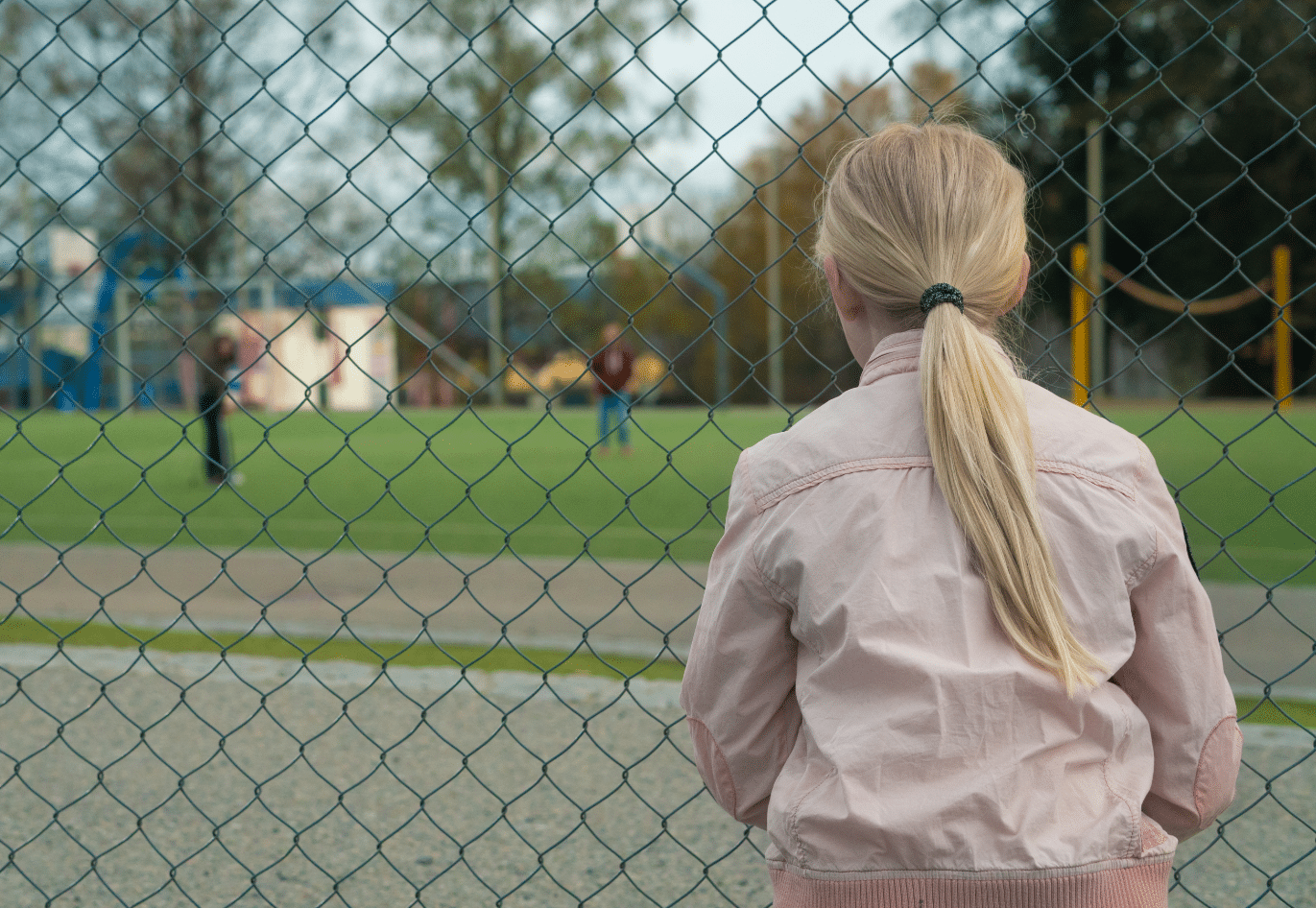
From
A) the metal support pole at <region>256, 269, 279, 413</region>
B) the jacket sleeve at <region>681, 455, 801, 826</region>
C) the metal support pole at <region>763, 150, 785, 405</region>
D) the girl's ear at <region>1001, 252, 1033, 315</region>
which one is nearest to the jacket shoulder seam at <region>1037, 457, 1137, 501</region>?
the girl's ear at <region>1001, 252, 1033, 315</region>

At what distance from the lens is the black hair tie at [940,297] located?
142cm

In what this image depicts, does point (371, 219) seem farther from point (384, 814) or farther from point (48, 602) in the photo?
point (384, 814)

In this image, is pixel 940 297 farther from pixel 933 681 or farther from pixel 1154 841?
pixel 1154 841

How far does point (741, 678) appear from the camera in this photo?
57.5 inches

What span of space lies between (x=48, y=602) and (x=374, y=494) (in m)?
5.87

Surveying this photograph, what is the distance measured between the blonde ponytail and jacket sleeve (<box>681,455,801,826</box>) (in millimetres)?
248

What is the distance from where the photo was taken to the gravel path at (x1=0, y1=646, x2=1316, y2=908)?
9.39 ft

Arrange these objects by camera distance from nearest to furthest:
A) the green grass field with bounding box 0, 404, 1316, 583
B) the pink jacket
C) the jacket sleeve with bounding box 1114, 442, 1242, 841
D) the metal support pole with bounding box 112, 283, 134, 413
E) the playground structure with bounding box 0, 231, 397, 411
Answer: the pink jacket
the jacket sleeve with bounding box 1114, 442, 1242, 841
the green grass field with bounding box 0, 404, 1316, 583
the playground structure with bounding box 0, 231, 397, 411
the metal support pole with bounding box 112, 283, 134, 413

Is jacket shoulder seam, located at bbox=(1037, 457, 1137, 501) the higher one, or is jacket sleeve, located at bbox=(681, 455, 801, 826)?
jacket shoulder seam, located at bbox=(1037, 457, 1137, 501)

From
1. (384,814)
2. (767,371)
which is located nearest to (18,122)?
(767,371)

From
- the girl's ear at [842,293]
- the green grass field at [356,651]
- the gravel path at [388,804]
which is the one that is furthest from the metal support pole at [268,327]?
the girl's ear at [842,293]

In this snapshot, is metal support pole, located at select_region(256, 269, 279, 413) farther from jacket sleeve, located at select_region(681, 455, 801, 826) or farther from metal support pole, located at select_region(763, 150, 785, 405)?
jacket sleeve, located at select_region(681, 455, 801, 826)

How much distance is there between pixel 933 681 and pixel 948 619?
0.07 metres

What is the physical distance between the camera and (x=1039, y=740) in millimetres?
1324
